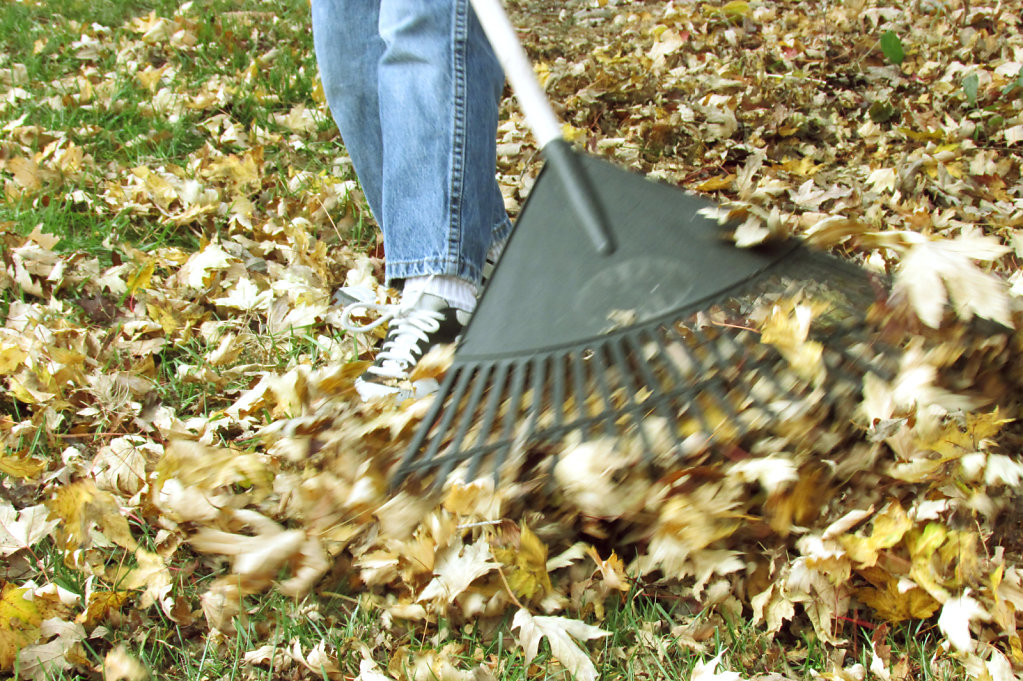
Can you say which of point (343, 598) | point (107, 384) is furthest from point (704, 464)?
point (107, 384)

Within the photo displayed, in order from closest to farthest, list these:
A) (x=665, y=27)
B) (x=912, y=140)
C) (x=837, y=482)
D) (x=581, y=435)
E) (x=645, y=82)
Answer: (x=581, y=435), (x=837, y=482), (x=912, y=140), (x=645, y=82), (x=665, y=27)

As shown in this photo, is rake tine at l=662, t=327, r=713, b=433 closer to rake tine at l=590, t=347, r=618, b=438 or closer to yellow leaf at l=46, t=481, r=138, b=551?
rake tine at l=590, t=347, r=618, b=438

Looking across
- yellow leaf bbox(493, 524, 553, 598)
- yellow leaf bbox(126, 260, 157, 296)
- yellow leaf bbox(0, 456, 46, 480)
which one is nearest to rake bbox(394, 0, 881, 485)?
yellow leaf bbox(493, 524, 553, 598)

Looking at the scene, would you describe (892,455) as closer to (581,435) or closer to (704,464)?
(704,464)

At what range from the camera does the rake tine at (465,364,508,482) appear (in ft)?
3.57

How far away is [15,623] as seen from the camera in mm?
1171

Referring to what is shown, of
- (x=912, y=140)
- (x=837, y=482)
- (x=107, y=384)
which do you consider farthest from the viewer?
(x=912, y=140)

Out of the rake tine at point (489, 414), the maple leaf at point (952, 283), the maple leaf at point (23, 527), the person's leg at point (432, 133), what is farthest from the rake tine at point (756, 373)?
the maple leaf at point (23, 527)

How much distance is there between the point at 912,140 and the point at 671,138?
786 millimetres

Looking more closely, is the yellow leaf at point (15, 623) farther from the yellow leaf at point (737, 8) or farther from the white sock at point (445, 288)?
the yellow leaf at point (737, 8)

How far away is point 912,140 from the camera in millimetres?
2529

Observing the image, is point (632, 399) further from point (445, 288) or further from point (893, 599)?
point (445, 288)

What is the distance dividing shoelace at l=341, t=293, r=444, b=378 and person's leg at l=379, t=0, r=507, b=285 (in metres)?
0.09

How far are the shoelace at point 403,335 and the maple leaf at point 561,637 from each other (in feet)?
2.13
